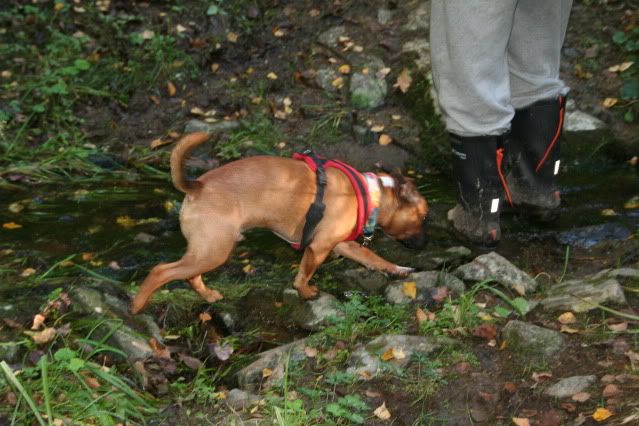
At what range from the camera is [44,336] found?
3.37 metres

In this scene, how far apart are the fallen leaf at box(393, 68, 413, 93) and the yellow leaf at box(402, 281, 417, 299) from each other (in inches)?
98.3

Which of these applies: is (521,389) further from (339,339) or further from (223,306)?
(223,306)

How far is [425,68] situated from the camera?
6117 mm

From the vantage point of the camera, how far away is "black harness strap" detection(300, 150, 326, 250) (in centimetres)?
410

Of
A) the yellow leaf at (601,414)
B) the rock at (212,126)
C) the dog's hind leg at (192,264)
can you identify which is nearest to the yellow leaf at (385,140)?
the rock at (212,126)

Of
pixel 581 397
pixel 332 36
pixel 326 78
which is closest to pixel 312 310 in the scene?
pixel 581 397

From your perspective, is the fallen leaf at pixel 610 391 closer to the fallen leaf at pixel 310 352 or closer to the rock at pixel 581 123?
the fallen leaf at pixel 310 352

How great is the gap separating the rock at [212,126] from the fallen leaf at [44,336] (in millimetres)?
2999

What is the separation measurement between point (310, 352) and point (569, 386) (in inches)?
46.4

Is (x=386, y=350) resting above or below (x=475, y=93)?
below

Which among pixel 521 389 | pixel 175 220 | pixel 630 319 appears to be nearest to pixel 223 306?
pixel 175 220

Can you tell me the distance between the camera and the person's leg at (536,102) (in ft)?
13.9

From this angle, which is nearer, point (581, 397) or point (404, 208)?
point (581, 397)

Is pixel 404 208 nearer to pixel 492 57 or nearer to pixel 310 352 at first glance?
pixel 492 57
